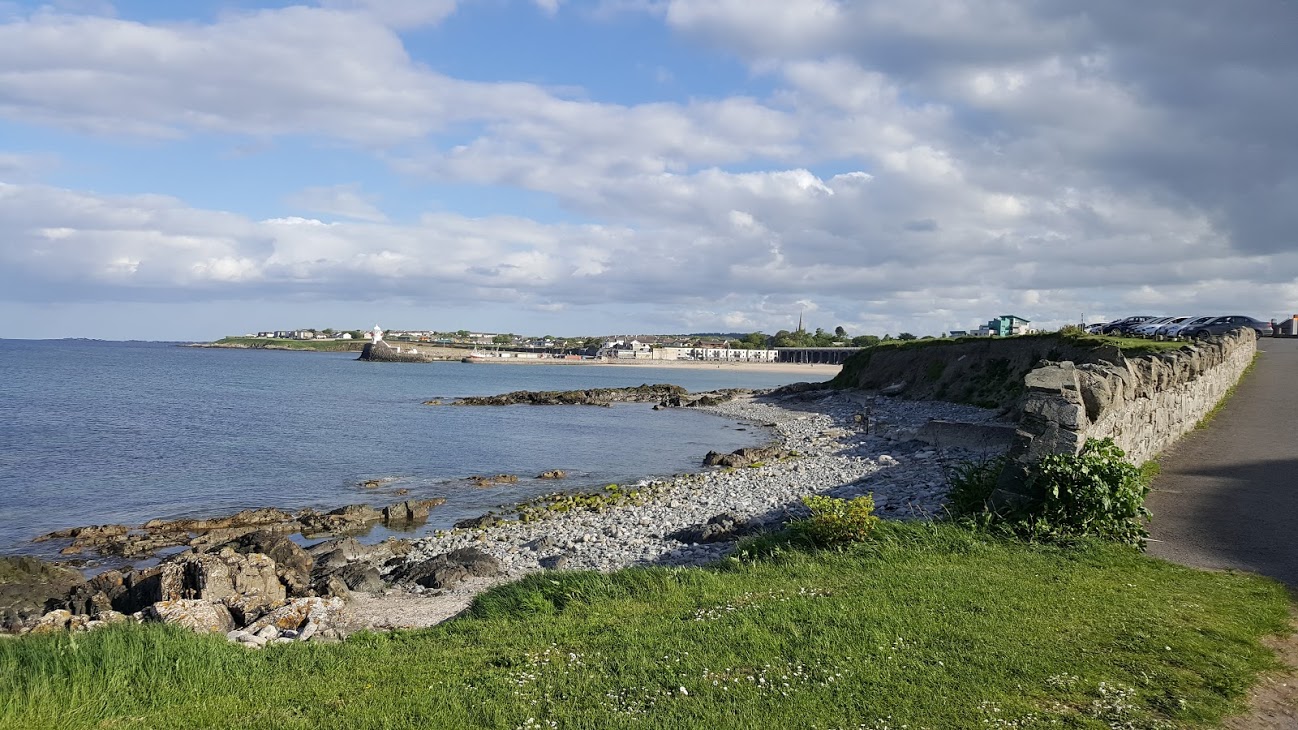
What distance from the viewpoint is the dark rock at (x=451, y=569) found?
14555mm

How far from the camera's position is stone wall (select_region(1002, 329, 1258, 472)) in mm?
11000

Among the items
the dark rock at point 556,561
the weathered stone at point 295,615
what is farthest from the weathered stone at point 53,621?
the dark rock at point 556,561

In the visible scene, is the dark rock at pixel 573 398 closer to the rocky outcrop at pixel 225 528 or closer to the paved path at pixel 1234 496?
the rocky outcrop at pixel 225 528

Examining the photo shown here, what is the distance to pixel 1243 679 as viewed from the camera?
6102mm

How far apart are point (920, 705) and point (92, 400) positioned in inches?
2769

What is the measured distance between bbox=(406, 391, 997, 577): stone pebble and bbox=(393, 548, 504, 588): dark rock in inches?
17.1

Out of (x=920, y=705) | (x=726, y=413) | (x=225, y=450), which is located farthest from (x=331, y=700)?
(x=726, y=413)

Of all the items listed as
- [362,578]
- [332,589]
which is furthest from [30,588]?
[362,578]

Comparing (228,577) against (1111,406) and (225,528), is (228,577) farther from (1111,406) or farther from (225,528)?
(1111,406)

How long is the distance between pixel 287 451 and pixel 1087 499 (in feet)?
112

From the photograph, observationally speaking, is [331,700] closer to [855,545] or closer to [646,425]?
[855,545]

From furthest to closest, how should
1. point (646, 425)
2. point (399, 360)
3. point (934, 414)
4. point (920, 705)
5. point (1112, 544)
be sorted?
point (399, 360), point (646, 425), point (934, 414), point (1112, 544), point (920, 705)

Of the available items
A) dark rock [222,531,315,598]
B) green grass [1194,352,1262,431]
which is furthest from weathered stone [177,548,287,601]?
green grass [1194,352,1262,431]

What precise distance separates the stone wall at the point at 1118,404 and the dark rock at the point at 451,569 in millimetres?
9360
